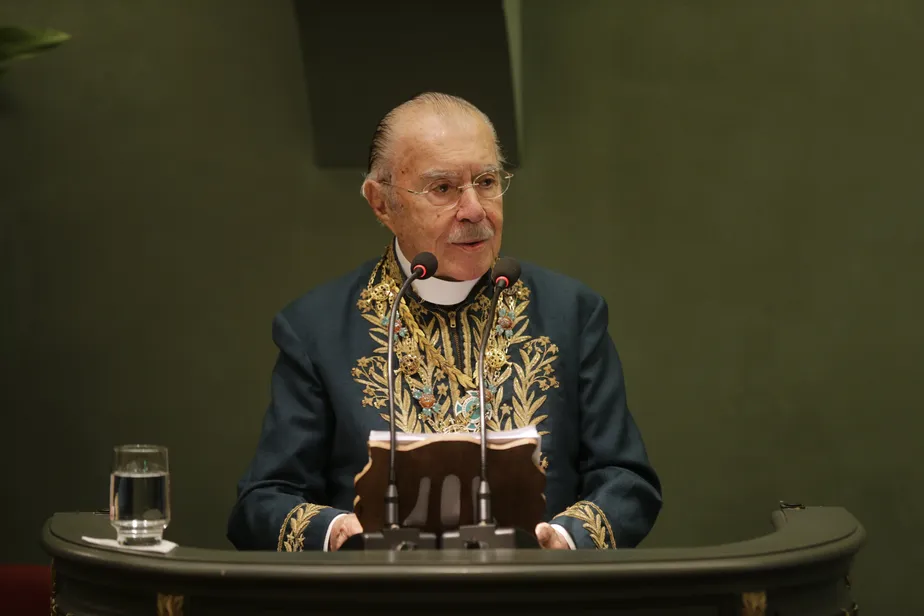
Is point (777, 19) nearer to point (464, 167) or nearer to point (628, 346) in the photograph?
point (628, 346)

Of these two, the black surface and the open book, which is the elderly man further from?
the black surface

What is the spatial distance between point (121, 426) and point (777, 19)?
2888 mm

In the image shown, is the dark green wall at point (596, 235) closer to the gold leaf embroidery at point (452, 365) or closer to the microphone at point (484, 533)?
the gold leaf embroidery at point (452, 365)

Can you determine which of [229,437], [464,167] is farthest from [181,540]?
[464,167]

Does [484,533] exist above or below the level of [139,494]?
below

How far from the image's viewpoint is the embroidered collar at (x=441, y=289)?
3.26 meters

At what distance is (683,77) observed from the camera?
4.65m

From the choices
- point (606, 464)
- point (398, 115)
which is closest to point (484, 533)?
point (606, 464)

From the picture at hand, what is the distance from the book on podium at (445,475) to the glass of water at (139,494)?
1.23ft

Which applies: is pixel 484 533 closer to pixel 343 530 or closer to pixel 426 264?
pixel 343 530

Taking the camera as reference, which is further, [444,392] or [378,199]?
[378,199]

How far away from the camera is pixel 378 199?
10.8 ft

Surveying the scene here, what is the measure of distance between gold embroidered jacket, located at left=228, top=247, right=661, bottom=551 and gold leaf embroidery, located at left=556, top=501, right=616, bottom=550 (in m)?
0.10

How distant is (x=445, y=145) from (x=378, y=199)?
276mm
